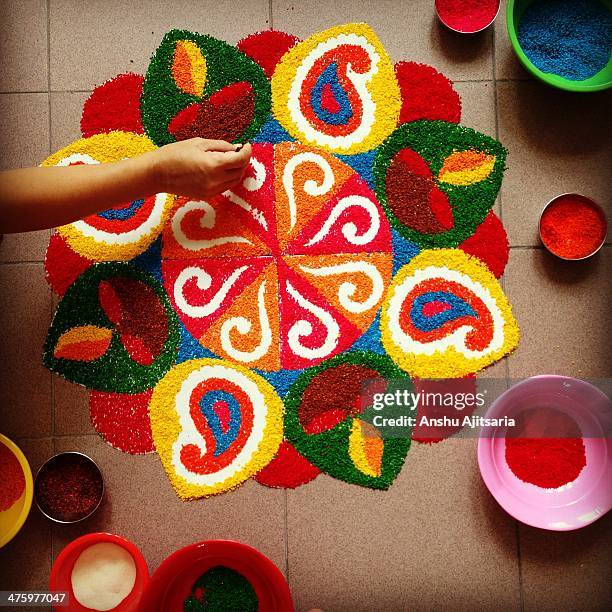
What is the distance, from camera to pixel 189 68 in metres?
1.23

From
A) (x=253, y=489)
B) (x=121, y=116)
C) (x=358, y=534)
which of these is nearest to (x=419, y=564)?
(x=358, y=534)

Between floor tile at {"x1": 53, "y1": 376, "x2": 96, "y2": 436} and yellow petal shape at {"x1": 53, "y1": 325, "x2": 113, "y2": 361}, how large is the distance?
2.0 inches

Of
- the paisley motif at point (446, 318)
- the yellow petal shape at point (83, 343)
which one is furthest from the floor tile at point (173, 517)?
the paisley motif at point (446, 318)

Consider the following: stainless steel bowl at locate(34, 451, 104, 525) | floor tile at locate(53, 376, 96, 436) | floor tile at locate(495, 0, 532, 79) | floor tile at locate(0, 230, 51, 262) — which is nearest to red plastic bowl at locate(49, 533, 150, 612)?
stainless steel bowl at locate(34, 451, 104, 525)

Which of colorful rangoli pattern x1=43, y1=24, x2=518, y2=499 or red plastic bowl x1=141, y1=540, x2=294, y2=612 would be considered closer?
red plastic bowl x1=141, y1=540, x2=294, y2=612

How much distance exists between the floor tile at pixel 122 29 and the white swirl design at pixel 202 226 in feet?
0.95

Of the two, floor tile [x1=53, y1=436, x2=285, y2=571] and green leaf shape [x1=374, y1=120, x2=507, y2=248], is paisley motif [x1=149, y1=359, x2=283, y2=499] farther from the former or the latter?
green leaf shape [x1=374, y1=120, x2=507, y2=248]

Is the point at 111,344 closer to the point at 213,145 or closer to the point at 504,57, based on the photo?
the point at 213,145

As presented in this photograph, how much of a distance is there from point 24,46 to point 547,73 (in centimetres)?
101

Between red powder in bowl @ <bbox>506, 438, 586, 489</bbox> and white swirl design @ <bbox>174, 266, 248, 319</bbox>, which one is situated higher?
white swirl design @ <bbox>174, 266, 248, 319</bbox>

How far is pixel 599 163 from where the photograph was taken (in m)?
1.22

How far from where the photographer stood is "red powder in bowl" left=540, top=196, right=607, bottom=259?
1.18 m

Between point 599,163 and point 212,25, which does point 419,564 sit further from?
point 212,25

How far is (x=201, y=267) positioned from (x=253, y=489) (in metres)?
0.43
